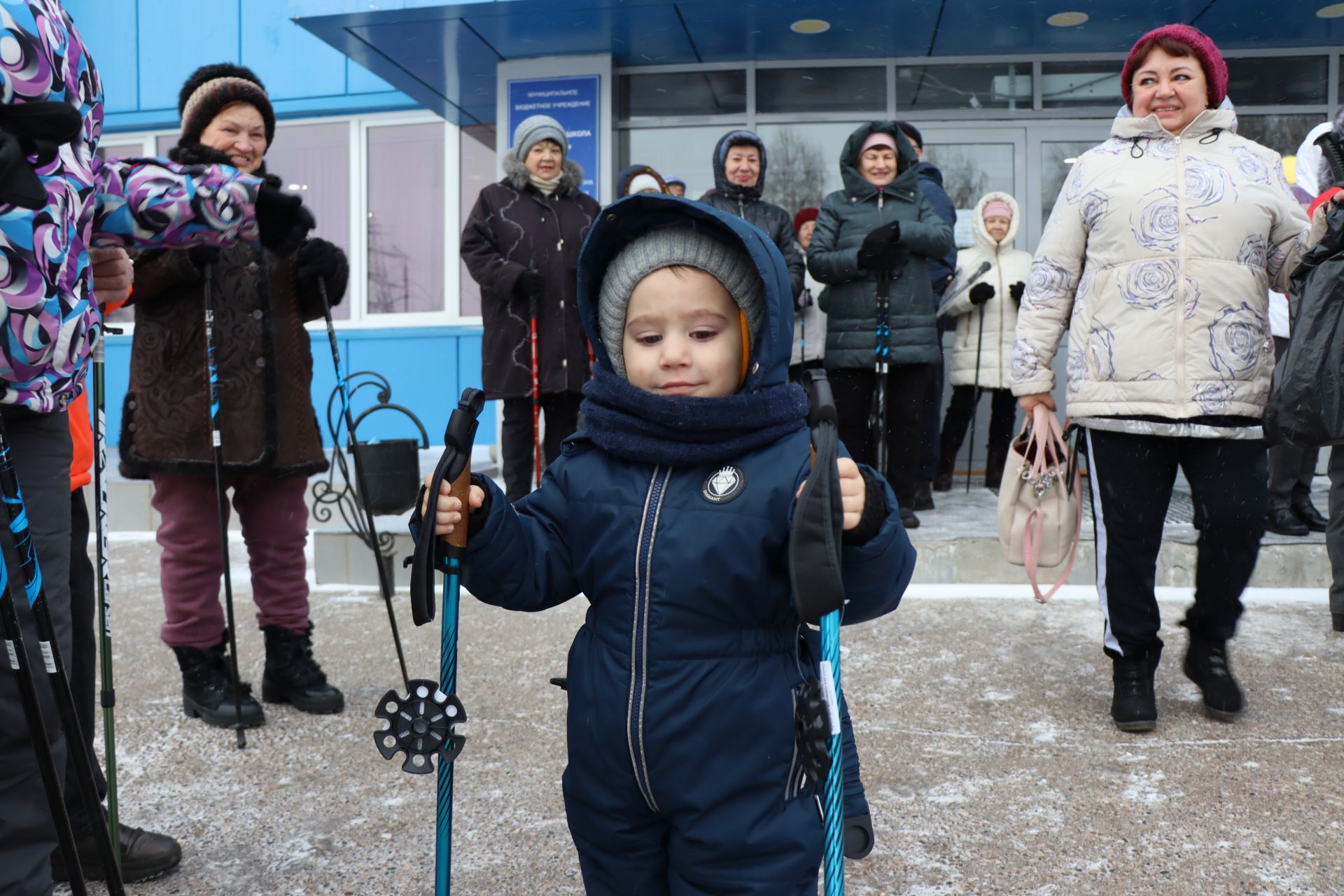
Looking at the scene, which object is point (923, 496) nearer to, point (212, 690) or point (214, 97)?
point (212, 690)

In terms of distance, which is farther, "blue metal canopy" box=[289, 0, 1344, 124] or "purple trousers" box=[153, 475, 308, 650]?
"blue metal canopy" box=[289, 0, 1344, 124]

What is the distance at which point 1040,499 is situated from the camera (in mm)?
3473

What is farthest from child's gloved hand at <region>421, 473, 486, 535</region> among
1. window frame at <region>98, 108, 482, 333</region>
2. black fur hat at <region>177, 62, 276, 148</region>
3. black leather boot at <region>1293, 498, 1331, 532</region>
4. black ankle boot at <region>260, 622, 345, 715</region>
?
window frame at <region>98, 108, 482, 333</region>

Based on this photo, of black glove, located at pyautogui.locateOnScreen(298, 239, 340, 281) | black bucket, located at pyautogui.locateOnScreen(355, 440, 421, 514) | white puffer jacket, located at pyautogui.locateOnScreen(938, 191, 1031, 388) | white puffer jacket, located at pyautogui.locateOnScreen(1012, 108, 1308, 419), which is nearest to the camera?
white puffer jacket, located at pyautogui.locateOnScreen(1012, 108, 1308, 419)

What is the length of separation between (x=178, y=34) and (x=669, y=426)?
11232 mm

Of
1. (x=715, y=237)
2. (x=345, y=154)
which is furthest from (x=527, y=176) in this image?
(x=345, y=154)

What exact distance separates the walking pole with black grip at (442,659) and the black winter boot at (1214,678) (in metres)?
2.68

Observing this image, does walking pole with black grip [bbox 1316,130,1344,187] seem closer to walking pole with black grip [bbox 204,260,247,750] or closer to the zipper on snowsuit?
the zipper on snowsuit

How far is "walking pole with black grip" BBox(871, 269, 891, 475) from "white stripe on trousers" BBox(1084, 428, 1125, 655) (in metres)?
2.18

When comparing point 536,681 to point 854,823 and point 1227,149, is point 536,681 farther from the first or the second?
point 1227,149

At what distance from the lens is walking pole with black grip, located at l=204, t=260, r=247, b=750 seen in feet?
10.9

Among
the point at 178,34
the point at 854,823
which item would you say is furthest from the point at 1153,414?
the point at 178,34

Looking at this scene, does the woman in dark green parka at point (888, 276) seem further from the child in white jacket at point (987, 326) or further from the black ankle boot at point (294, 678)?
the black ankle boot at point (294, 678)

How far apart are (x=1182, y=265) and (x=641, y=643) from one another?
94.4 inches
